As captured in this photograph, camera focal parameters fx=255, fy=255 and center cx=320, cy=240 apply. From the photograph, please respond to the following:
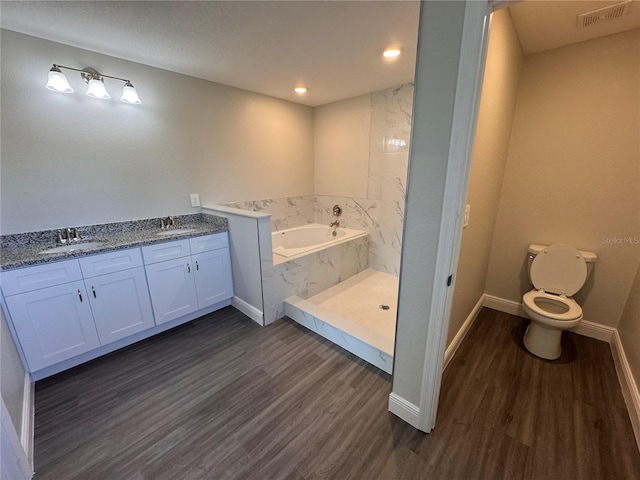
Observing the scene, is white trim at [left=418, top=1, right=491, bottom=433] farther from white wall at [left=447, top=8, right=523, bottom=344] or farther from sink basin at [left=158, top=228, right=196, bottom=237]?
sink basin at [left=158, top=228, right=196, bottom=237]

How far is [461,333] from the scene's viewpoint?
2.05 metres

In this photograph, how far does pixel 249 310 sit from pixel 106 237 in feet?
4.42

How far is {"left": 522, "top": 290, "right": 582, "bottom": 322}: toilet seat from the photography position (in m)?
1.76

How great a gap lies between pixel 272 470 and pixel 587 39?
11.1 ft

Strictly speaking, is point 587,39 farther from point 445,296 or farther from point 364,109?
point 445,296

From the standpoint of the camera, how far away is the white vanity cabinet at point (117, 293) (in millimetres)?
1788

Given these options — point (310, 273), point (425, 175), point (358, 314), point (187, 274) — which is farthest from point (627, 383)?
point (187, 274)

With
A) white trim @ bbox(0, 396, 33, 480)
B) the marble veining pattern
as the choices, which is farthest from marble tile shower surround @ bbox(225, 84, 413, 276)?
white trim @ bbox(0, 396, 33, 480)

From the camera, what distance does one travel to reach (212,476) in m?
1.19

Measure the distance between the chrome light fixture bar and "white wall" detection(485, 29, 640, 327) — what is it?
3.22m

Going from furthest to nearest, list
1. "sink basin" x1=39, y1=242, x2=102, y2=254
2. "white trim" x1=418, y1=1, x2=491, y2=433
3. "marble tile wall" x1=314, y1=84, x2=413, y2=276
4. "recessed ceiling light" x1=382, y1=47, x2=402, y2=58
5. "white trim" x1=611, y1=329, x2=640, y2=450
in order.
A: "marble tile wall" x1=314, y1=84, x2=413, y2=276, "recessed ceiling light" x1=382, y1=47, x2=402, y2=58, "sink basin" x1=39, y1=242, x2=102, y2=254, "white trim" x1=611, y1=329, x2=640, y2=450, "white trim" x1=418, y1=1, x2=491, y2=433

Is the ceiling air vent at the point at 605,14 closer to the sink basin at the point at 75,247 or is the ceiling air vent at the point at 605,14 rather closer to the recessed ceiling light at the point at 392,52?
the recessed ceiling light at the point at 392,52

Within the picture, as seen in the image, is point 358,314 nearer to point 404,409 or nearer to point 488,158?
point 404,409

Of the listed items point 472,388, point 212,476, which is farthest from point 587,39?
point 212,476
